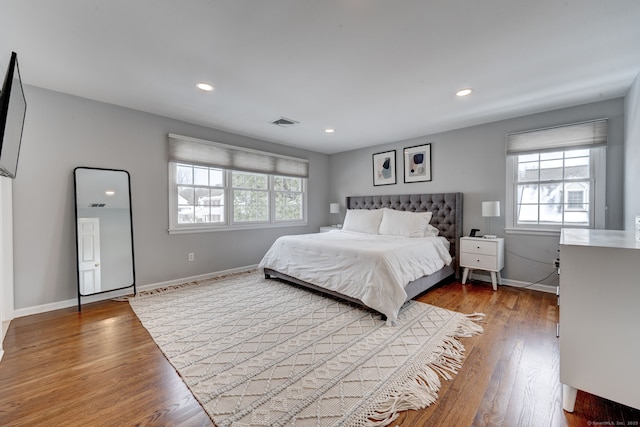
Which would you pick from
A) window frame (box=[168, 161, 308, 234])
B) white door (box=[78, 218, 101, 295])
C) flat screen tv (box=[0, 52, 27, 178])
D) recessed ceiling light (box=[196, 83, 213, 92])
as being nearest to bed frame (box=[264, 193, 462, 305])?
window frame (box=[168, 161, 308, 234])

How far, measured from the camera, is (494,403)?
147 centimetres

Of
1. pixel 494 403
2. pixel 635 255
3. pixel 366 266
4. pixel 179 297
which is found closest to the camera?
pixel 635 255

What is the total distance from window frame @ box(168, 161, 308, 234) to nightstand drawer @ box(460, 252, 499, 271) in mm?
2994

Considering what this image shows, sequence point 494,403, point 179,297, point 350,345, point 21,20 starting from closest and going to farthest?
point 494,403, point 21,20, point 350,345, point 179,297

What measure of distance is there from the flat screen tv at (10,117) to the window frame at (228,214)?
5.67 ft

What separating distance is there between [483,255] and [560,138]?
172cm

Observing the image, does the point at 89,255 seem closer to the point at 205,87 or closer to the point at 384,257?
the point at 205,87

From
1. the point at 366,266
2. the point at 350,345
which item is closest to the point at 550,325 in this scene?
the point at 366,266

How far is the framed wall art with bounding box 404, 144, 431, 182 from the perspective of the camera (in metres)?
4.39

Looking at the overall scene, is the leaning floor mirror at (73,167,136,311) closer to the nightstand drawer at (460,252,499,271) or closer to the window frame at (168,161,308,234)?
the window frame at (168,161,308,234)

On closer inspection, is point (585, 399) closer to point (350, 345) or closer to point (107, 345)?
point (350, 345)

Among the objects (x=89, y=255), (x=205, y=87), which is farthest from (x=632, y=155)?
(x=89, y=255)

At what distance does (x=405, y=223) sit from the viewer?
4.01 m

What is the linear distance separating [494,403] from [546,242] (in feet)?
9.17
